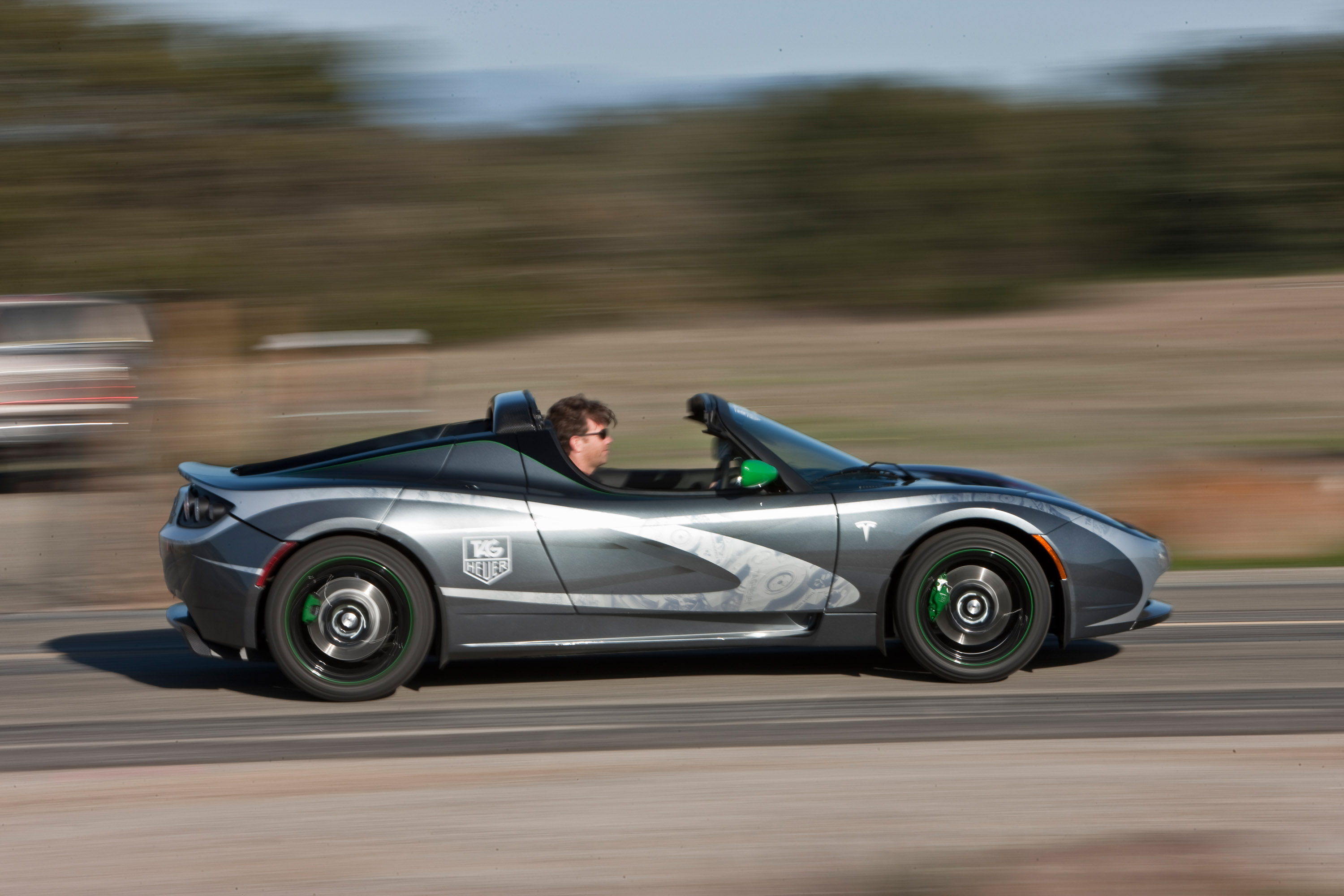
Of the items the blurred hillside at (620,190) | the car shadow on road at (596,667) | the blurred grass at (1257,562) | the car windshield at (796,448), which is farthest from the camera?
the blurred hillside at (620,190)

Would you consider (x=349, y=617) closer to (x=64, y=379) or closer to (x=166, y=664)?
(x=166, y=664)

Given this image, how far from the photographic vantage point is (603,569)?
5707 mm

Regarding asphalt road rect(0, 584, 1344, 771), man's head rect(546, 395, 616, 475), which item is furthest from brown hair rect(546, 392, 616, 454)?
asphalt road rect(0, 584, 1344, 771)

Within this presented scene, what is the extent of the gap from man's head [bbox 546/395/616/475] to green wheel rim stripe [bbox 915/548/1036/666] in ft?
4.80

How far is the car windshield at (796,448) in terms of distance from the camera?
6.03 meters

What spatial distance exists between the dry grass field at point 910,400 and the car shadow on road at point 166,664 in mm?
1499

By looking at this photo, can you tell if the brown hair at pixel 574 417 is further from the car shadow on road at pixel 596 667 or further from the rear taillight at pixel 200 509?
the rear taillight at pixel 200 509

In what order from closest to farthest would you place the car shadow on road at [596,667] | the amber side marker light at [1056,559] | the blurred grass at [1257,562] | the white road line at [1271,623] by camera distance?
the amber side marker light at [1056,559] → the car shadow on road at [596,667] → the white road line at [1271,623] → the blurred grass at [1257,562]

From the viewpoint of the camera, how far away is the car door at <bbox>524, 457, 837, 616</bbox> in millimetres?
5707

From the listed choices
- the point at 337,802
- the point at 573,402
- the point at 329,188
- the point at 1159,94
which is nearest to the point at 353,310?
the point at 329,188

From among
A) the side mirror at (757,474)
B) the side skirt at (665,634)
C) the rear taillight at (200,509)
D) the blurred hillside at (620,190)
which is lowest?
the side skirt at (665,634)

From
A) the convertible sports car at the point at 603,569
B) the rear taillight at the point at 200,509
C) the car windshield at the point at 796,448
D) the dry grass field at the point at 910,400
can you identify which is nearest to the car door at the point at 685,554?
the convertible sports car at the point at 603,569

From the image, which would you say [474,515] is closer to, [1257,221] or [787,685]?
[787,685]

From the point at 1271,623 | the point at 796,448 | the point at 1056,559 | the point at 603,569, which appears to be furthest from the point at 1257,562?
the point at 603,569
